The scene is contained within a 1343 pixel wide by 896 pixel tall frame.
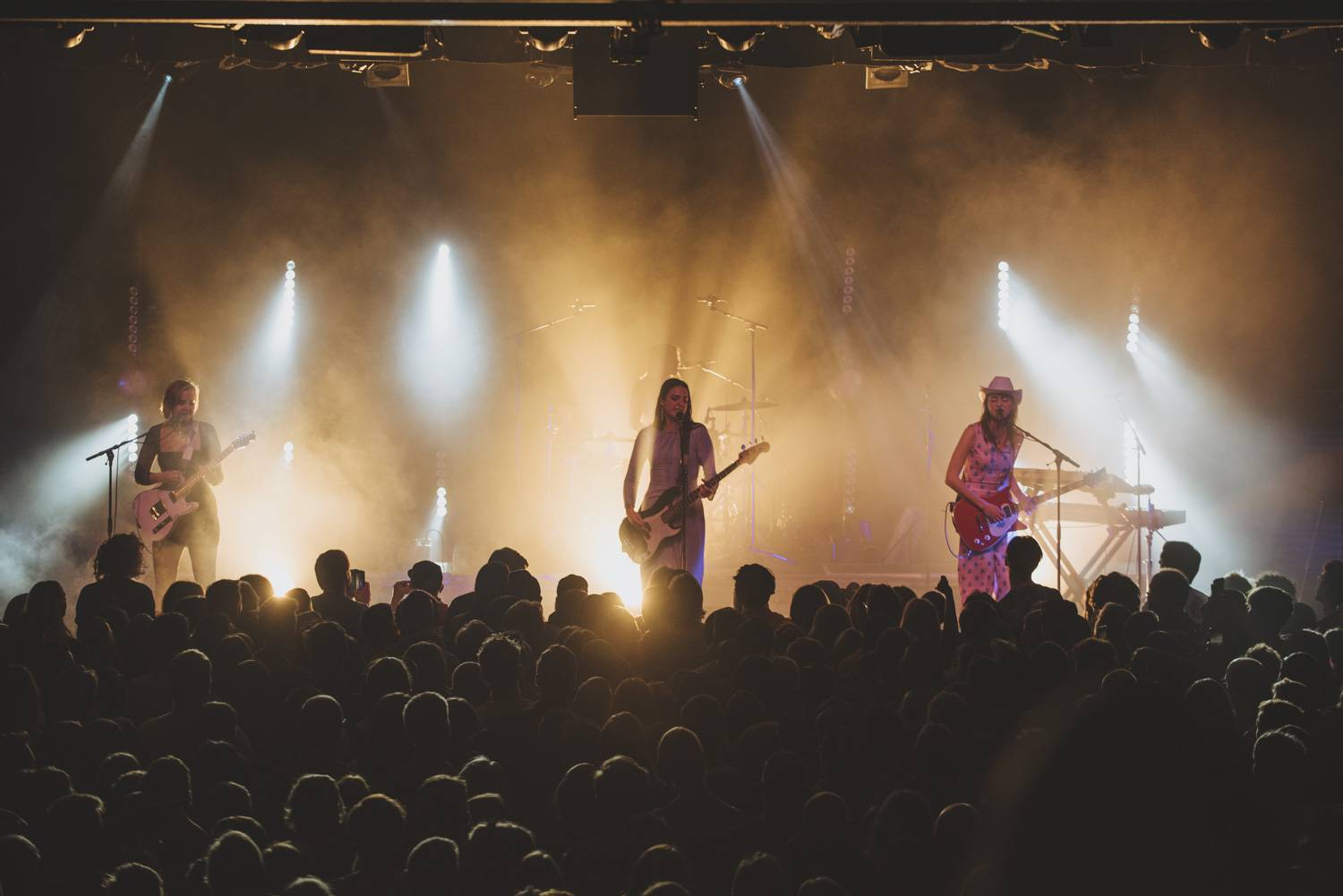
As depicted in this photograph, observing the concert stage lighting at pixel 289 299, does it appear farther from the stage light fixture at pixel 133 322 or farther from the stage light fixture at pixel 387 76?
the stage light fixture at pixel 387 76

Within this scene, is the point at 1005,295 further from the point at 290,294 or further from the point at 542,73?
the point at 290,294

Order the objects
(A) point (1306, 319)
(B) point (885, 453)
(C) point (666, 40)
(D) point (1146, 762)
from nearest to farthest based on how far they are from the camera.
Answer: (D) point (1146, 762)
(C) point (666, 40)
(A) point (1306, 319)
(B) point (885, 453)

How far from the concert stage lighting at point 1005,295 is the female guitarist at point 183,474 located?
31.9 feet

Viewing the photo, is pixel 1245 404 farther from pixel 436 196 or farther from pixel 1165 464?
pixel 436 196

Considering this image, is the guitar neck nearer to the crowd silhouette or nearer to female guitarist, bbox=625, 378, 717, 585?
female guitarist, bbox=625, 378, 717, 585

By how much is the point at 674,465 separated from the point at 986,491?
1.95 m

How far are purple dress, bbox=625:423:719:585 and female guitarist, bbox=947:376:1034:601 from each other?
1.56 metres

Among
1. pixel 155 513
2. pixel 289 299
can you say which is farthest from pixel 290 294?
pixel 155 513

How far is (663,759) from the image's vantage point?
9.26 ft

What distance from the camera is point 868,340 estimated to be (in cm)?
1431

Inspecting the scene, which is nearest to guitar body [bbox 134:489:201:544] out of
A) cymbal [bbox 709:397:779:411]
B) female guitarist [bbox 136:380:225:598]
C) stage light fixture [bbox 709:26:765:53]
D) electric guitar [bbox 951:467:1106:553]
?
female guitarist [bbox 136:380:225:598]

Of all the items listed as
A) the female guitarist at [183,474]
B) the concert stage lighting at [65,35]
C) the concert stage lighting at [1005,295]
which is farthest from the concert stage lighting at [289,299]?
the concert stage lighting at [1005,295]

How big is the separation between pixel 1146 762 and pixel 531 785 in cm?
160

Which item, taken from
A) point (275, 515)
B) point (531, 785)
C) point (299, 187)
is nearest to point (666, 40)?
point (531, 785)
